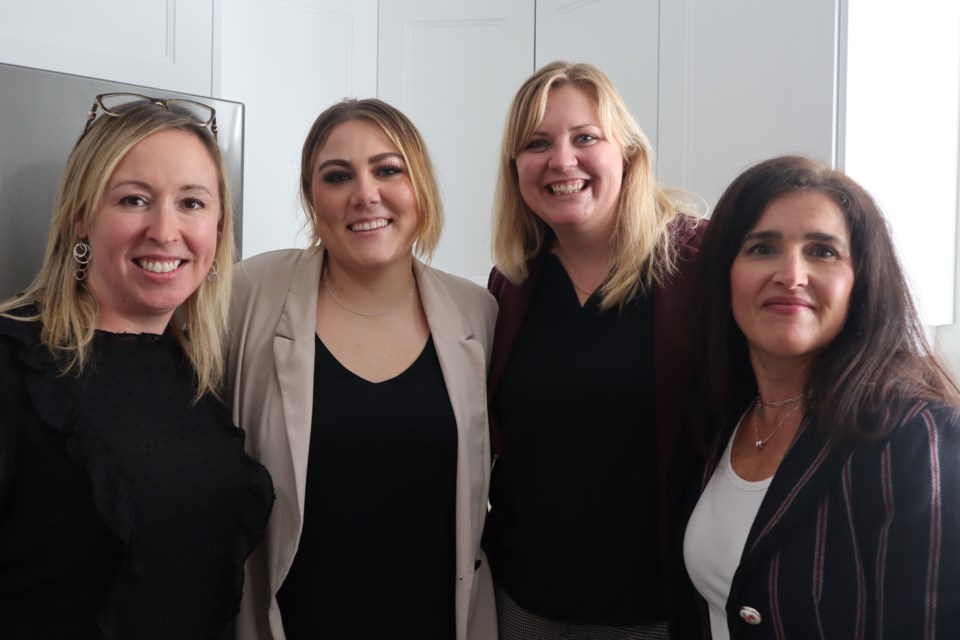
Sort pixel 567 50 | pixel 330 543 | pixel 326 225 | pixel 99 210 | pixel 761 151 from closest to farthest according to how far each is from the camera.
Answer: pixel 99 210 < pixel 330 543 < pixel 326 225 < pixel 761 151 < pixel 567 50

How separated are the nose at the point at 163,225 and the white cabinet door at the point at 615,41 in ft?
4.86

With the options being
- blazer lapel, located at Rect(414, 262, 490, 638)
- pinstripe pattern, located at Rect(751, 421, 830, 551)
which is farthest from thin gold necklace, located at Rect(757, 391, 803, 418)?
blazer lapel, located at Rect(414, 262, 490, 638)

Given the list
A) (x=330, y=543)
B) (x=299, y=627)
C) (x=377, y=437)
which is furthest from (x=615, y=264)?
(x=299, y=627)

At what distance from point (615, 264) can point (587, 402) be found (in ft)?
0.95

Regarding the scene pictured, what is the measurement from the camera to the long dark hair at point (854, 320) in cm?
110

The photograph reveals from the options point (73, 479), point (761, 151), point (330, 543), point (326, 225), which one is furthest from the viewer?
point (761, 151)

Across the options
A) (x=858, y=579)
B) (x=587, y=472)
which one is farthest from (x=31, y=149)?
(x=858, y=579)

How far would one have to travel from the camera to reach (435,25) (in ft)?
9.10

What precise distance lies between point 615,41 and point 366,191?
1.26m

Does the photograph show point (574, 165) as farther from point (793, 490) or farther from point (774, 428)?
point (793, 490)

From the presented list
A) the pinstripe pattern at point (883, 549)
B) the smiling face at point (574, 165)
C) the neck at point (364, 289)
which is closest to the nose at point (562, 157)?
the smiling face at point (574, 165)

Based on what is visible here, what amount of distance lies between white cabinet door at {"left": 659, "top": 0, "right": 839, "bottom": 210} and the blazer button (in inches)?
46.2

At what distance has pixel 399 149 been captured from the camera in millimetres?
1580

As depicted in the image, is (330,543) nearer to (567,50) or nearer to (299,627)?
(299,627)
